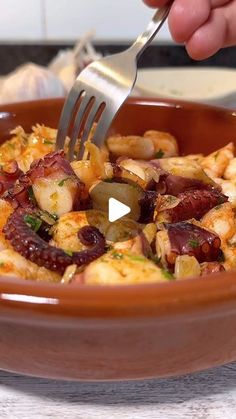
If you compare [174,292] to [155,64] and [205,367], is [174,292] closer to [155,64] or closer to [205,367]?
[205,367]

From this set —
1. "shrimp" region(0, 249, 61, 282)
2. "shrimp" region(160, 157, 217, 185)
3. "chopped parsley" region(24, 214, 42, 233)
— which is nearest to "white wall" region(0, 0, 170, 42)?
"shrimp" region(160, 157, 217, 185)

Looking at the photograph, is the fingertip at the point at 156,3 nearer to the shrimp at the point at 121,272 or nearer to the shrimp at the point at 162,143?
the shrimp at the point at 162,143

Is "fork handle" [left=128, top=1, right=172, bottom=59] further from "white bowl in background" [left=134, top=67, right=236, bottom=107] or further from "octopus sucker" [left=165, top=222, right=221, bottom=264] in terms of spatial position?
"white bowl in background" [left=134, top=67, right=236, bottom=107]

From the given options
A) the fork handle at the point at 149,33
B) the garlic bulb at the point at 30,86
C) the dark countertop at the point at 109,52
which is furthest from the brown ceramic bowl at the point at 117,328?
the dark countertop at the point at 109,52

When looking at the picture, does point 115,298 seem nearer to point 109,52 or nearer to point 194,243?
point 194,243

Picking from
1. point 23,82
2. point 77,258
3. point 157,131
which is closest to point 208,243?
point 77,258

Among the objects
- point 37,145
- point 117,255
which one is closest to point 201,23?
point 37,145
